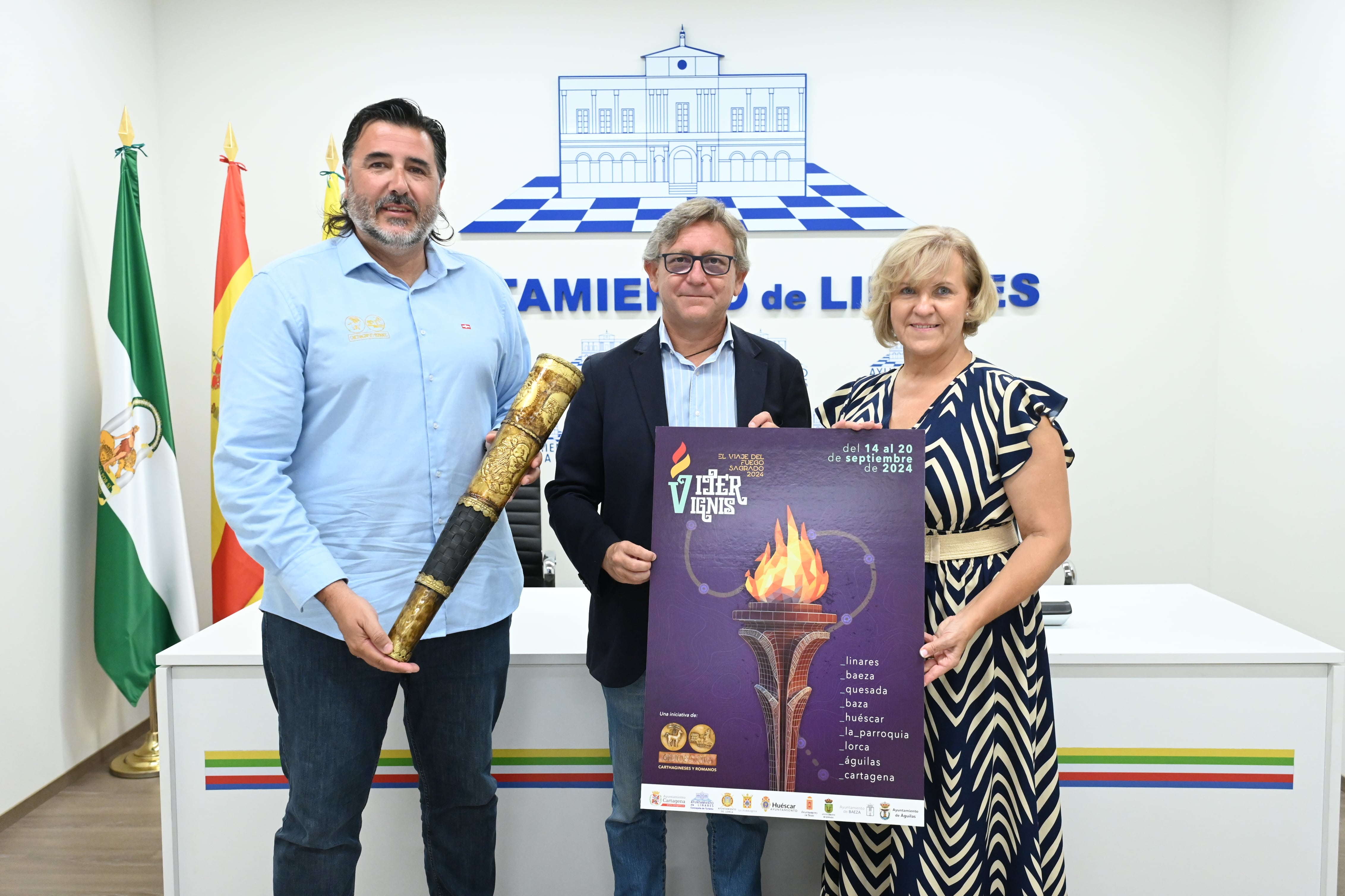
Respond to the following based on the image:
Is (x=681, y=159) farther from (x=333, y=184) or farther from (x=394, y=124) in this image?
(x=394, y=124)

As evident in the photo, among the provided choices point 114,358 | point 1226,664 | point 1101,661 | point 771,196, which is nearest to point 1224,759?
point 1226,664

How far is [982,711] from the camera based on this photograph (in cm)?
146

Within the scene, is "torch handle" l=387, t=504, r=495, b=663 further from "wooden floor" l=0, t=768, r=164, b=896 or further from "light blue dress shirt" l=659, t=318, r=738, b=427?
"wooden floor" l=0, t=768, r=164, b=896

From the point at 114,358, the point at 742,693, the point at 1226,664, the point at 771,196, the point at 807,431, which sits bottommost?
the point at 1226,664

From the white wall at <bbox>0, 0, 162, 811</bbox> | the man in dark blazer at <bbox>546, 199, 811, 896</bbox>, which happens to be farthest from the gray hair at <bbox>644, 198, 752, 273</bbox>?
the white wall at <bbox>0, 0, 162, 811</bbox>

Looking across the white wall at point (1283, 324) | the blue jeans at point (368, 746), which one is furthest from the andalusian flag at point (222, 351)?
the white wall at point (1283, 324)

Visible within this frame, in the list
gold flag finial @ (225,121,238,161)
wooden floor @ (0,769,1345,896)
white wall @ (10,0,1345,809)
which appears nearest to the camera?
wooden floor @ (0,769,1345,896)

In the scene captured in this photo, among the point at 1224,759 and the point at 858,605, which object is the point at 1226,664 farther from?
the point at 858,605

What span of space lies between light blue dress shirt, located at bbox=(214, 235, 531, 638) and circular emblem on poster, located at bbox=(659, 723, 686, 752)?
0.42 metres

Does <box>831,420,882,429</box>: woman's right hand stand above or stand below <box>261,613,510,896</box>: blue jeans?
above

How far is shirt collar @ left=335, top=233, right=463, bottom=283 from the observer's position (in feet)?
5.04

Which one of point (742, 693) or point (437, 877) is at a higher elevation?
point (742, 693)

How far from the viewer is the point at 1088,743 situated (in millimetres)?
1970

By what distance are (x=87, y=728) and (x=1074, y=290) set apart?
15.2 ft
